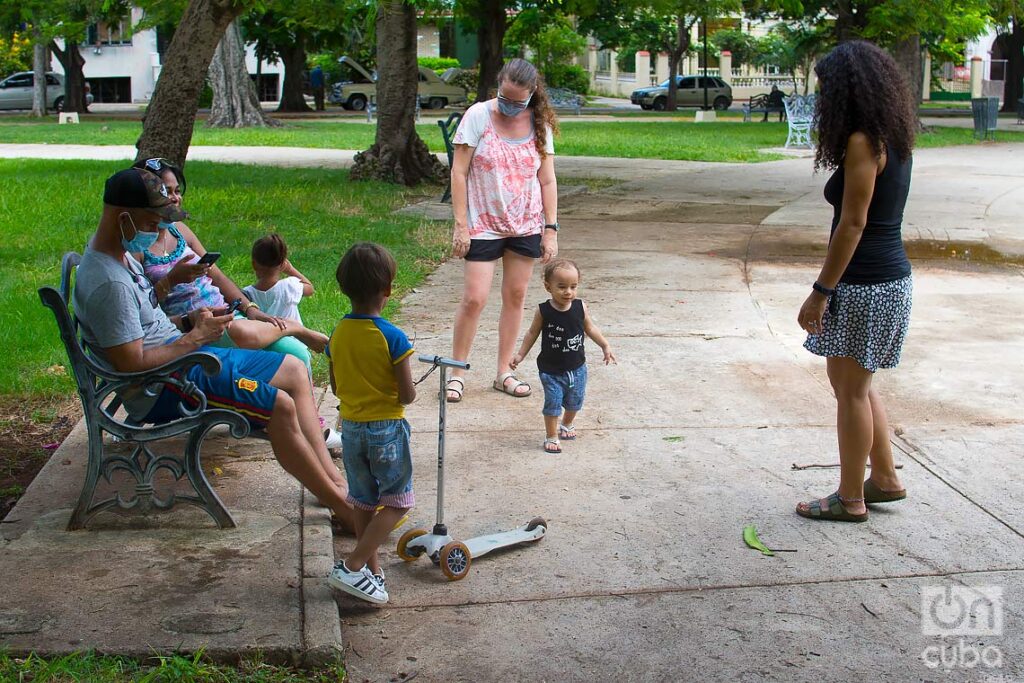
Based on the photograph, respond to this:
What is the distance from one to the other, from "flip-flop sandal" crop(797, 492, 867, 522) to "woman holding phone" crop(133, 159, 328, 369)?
2.06 m

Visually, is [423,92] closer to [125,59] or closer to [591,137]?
[125,59]

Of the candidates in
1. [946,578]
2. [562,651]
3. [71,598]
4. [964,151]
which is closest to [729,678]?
[562,651]

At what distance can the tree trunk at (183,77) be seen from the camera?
464 inches

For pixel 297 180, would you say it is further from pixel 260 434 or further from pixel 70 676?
pixel 70 676

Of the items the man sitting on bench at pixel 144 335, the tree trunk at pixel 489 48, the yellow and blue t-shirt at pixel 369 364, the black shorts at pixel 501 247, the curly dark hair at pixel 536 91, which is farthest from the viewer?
the tree trunk at pixel 489 48

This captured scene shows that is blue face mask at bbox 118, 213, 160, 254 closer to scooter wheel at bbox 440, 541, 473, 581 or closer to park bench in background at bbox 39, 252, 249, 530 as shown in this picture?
park bench in background at bbox 39, 252, 249, 530

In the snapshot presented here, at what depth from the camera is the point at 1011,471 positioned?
5.10 metres

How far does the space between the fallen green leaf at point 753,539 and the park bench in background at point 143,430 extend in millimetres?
1892

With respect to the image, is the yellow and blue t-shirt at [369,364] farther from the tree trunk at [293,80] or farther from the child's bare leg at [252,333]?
the tree trunk at [293,80]

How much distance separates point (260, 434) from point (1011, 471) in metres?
3.24

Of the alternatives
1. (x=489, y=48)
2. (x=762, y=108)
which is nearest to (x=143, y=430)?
(x=489, y=48)

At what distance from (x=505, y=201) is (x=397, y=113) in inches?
387

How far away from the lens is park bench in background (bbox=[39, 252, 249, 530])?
157 inches

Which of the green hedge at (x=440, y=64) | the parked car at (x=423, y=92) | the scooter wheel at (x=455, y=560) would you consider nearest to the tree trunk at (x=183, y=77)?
the scooter wheel at (x=455, y=560)
